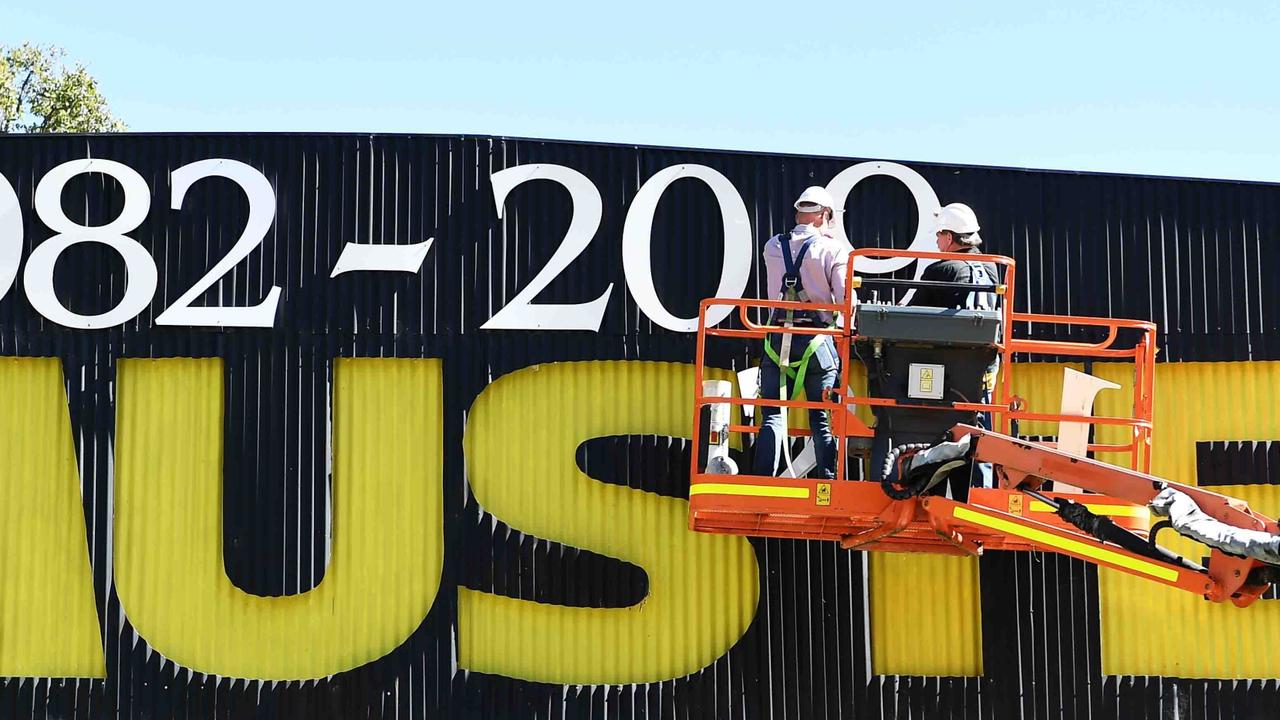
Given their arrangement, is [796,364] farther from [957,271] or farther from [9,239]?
[9,239]

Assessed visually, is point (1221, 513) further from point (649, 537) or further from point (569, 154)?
point (569, 154)

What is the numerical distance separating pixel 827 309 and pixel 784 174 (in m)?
3.44

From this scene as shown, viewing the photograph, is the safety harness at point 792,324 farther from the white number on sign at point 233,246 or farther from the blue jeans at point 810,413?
the white number on sign at point 233,246

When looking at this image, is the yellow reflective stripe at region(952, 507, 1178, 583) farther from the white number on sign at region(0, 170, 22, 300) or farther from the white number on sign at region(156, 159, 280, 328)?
the white number on sign at region(0, 170, 22, 300)

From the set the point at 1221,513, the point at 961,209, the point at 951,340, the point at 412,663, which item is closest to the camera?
the point at 1221,513

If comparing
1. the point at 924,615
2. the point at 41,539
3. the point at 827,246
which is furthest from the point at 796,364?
the point at 41,539

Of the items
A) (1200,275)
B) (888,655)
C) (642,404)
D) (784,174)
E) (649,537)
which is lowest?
(888,655)

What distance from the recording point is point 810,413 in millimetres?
12320

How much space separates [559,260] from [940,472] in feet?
15.9

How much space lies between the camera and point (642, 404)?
14.3m

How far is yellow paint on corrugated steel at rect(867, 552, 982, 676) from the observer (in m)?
14.1

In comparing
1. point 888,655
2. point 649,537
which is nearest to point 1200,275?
point 888,655

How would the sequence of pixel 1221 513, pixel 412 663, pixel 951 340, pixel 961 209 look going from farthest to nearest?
1. pixel 412 663
2. pixel 961 209
3. pixel 951 340
4. pixel 1221 513

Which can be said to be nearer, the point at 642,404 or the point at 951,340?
the point at 951,340
